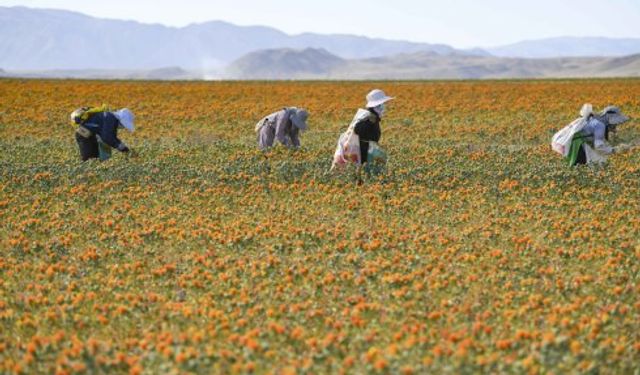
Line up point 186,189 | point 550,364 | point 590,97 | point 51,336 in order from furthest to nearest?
point 590,97
point 186,189
point 51,336
point 550,364

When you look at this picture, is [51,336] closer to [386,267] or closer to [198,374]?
[198,374]

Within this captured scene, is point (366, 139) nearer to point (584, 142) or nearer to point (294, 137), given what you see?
point (584, 142)

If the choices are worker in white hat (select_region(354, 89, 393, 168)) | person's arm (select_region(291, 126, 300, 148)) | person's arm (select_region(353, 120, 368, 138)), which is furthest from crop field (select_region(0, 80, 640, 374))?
person's arm (select_region(353, 120, 368, 138))

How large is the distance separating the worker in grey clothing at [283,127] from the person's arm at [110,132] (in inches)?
140

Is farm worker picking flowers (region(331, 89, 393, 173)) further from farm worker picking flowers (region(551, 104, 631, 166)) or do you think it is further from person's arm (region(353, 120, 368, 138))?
farm worker picking flowers (region(551, 104, 631, 166))

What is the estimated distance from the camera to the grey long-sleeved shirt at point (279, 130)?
17.4m

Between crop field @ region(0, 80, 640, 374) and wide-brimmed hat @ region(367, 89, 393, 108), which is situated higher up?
wide-brimmed hat @ region(367, 89, 393, 108)

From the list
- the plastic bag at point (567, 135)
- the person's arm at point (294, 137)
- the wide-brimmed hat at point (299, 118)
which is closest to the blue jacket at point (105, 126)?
Answer: the wide-brimmed hat at point (299, 118)

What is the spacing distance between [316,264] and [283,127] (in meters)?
9.37

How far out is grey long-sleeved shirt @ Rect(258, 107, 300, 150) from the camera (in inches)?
687

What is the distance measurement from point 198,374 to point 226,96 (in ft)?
98.2

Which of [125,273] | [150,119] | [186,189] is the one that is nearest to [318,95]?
[150,119]

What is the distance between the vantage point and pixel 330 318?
6516 mm

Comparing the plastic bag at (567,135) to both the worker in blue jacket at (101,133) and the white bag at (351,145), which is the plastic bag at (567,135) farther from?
the worker in blue jacket at (101,133)
